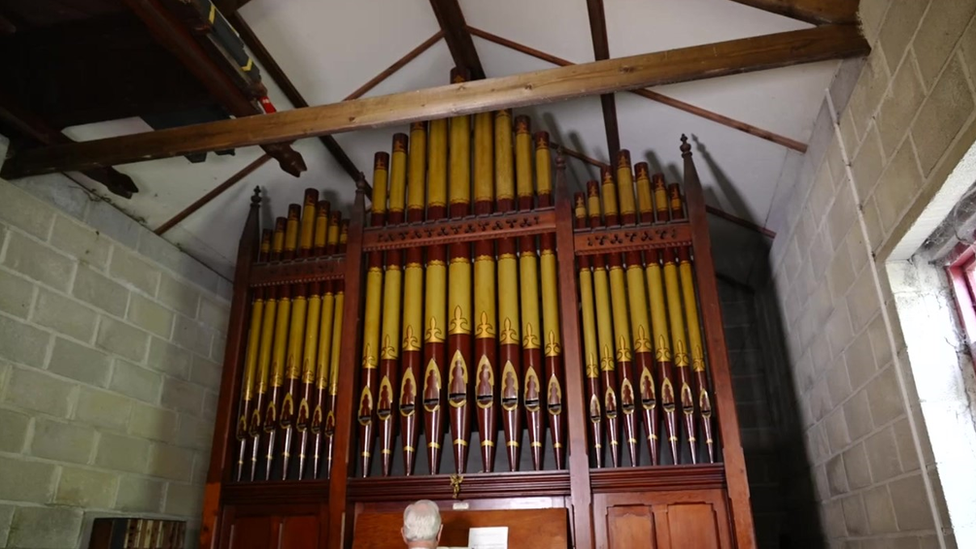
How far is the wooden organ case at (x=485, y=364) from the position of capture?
3061 millimetres

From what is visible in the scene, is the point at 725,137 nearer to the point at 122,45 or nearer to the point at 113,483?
the point at 122,45

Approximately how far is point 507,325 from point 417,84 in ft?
5.09

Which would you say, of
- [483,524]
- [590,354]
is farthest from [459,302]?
[483,524]

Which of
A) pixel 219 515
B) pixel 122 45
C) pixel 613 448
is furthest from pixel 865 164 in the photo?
pixel 219 515

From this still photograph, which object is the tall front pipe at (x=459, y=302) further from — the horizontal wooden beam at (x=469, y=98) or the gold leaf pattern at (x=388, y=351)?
the horizontal wooden beam at (x=469, y=98)

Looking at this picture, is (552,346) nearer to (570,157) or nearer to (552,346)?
(552,346)

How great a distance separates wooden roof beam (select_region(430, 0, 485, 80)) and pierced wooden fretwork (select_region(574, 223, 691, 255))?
48.8 inches

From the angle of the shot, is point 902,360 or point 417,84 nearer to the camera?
→ point 902,360

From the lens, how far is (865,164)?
257cm

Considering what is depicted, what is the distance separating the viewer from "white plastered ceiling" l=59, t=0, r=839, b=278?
10.1 feet

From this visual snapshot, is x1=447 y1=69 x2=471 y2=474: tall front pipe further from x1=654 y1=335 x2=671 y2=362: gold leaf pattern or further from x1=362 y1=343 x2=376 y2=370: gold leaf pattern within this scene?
x1=654 y1=335 x2=671 y2=362: gold leaf pattern

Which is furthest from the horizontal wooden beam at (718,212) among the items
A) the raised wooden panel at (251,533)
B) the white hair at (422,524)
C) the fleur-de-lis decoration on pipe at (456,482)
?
the raised wooden panel at (251,533)

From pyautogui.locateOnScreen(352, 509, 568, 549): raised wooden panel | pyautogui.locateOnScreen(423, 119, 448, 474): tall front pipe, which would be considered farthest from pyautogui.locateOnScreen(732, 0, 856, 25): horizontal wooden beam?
pyautogui.locateOnScreen(352, 509, 568, 549): raised wooden panel

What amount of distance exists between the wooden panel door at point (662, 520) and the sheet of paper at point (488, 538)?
14.7 inches
